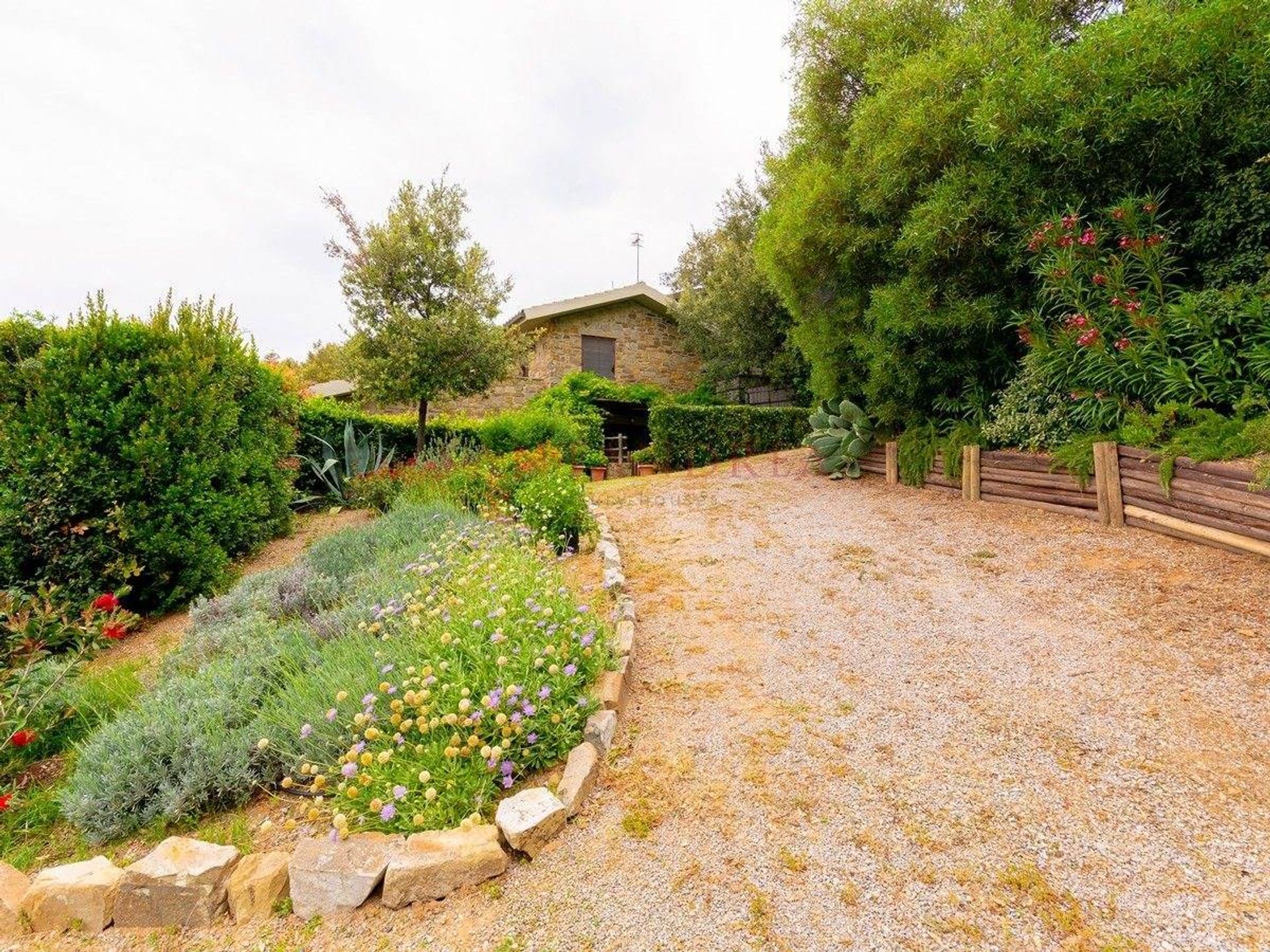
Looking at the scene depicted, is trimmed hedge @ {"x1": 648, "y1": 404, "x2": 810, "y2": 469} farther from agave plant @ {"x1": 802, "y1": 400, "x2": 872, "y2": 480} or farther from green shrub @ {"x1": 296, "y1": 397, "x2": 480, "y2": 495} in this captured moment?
green shrub @ {"x1": 296, "y1": 397, "x2": 480, "y2": 495}

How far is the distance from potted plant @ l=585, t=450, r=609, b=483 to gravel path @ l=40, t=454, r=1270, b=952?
6872 mm

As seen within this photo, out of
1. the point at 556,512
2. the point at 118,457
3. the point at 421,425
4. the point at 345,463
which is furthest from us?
the point at 421,425

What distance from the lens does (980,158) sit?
15.8 ft

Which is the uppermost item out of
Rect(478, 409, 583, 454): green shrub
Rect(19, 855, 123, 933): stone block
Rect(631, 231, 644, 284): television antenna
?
Rect(631, 231, 644, 284): television antenna

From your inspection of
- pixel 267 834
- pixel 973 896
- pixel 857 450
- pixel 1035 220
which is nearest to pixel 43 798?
pixel 267 834

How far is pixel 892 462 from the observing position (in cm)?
693

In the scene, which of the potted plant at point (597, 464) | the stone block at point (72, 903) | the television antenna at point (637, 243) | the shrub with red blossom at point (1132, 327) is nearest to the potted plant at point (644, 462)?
the potted plant at point (597, 464)

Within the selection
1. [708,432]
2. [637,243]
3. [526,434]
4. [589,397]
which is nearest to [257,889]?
[526,434]

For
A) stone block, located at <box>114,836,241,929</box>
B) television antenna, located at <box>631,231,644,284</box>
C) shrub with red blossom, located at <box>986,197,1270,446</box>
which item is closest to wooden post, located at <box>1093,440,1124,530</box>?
shrub with red blossom, located at <box>986,197,1270,446</box>

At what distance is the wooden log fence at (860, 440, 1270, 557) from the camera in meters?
3.36

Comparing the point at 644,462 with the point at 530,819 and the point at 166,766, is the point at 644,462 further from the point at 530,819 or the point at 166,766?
the point at 530,819

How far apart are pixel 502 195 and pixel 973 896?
1146 centimetres

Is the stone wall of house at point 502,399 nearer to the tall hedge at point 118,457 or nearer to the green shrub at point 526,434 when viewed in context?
the green shrub at point 526,434

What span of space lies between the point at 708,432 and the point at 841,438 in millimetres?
3400
